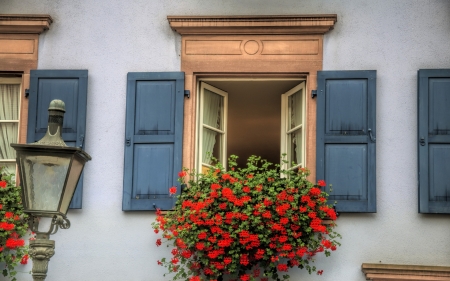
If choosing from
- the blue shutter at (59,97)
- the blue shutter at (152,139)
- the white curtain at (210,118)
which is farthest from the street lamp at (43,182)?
the white curtain at (210,118)

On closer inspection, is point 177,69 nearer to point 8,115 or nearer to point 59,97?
point 59,97

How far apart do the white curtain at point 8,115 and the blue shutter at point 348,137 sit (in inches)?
131

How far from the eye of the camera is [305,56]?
→ 11398 millimetres

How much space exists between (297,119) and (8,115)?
10.5ft

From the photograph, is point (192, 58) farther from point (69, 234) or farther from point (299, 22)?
point (69, 234)

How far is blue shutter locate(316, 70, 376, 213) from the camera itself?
1094 cm

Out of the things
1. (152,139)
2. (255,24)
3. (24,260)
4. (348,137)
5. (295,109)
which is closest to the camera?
(24,260)

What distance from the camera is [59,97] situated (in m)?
11.5

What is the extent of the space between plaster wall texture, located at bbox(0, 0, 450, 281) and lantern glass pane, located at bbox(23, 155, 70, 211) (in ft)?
11.2

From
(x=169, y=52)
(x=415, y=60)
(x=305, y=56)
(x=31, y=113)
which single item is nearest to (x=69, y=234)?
(x=31, y=113)

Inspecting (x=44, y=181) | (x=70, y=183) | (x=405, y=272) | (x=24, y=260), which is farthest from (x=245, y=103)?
(x=44, y=181)

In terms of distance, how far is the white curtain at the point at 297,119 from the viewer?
38.2ft

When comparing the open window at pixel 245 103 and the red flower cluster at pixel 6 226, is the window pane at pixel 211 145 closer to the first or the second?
the open window at pixel 245 103

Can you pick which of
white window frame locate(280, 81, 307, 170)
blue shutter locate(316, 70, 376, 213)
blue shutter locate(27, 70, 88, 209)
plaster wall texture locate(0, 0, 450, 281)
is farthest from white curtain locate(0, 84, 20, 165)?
blue shutter locate(316, 70, 376, 213)
